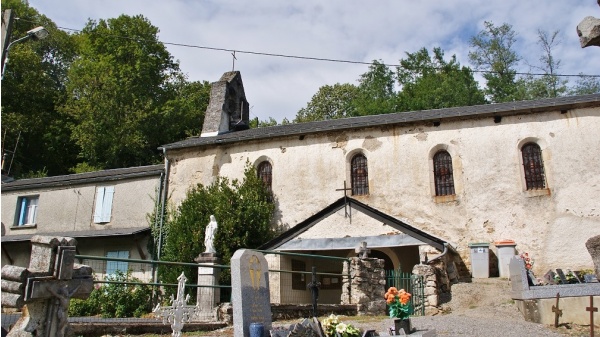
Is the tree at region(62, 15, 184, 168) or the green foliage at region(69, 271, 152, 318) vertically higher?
the tree at region(62, 15, 184, 168)

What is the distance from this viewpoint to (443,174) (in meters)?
19.1

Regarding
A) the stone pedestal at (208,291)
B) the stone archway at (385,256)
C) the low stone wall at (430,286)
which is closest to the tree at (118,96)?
the stone archway at (385,256)

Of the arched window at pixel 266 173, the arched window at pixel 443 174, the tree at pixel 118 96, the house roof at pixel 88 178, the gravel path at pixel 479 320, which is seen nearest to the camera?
the gravel path at pixel 479 320

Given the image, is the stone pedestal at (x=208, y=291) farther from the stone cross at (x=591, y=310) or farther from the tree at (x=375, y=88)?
the tree at (x=375, y=88)

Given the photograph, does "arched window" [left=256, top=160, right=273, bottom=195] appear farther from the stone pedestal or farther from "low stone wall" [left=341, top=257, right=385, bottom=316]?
the stone pedestal

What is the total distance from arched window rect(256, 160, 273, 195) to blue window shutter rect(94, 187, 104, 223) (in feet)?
22.3

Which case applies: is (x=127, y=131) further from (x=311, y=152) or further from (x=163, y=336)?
(x=163, y=336)

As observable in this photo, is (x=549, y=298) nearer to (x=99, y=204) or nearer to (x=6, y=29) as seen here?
(x=6, y=29)

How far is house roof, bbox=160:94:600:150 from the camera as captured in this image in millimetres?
17969

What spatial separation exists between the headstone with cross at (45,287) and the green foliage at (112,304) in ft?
39.0

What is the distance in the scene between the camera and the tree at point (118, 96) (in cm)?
3184

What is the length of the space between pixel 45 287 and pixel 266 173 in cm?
1588

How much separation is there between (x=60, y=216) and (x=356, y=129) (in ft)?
43.4

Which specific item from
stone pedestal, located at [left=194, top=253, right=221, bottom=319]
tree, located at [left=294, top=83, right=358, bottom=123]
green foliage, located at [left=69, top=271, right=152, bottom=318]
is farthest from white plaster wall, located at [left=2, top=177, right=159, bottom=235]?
tree, located at [left=294, top=83, right=358, bottom=123]
